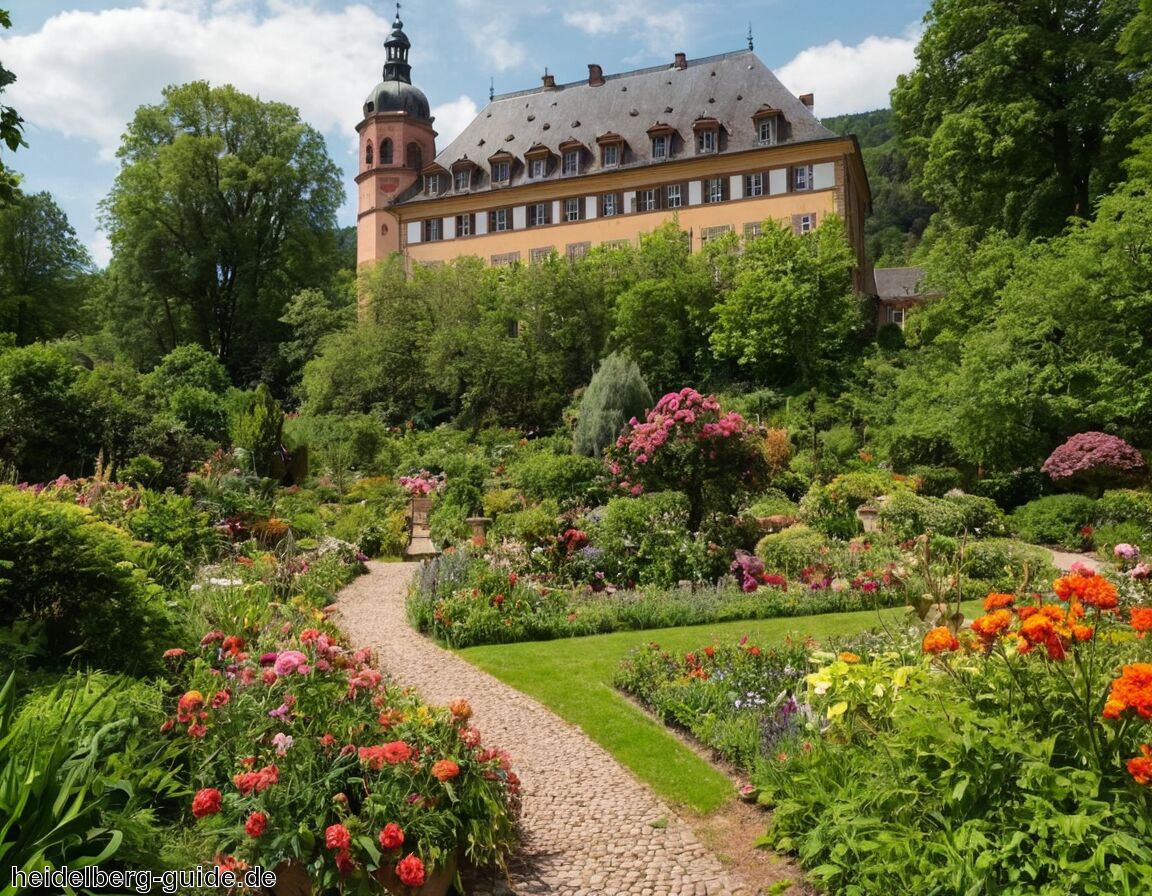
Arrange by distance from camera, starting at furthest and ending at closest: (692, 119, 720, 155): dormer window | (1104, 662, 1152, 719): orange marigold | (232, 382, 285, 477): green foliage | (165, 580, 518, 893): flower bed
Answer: (692, 119, 720, 155): dormer window < (232, 382, 285, 477): green foliage < (165, 580, 518, 893): flower bed < (1104, 662, 1152, 719): orange marigold

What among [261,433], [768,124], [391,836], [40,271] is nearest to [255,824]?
[391,836]

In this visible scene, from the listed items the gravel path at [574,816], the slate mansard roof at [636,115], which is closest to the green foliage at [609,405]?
the gravel path at [574,816]

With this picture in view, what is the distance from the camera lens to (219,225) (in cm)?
3616

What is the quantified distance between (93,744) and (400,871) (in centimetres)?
130

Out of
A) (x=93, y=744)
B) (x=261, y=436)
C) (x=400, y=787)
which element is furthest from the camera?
(x=261, y=436)

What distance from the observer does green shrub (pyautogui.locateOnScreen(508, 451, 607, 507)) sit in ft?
51.3

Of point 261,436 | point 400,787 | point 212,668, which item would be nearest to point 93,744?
point 400,787

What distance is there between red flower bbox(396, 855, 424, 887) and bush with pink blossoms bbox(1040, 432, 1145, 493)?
15959mm

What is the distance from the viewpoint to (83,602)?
503 cm

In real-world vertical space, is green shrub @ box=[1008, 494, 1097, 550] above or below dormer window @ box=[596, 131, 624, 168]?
below

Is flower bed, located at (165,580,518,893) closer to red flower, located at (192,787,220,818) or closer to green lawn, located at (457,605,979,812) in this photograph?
red flower, located at (192,787,220,818)

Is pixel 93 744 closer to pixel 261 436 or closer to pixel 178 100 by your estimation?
pixel 261 436

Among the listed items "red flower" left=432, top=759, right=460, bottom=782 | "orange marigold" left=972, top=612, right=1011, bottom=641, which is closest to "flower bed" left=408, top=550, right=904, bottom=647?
"red flower" left=432, top=759, right=460, bottom=782

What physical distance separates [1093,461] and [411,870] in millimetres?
16085
